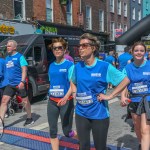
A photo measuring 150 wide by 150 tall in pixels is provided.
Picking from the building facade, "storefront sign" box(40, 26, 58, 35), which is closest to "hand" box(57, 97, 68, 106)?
"storefront sign" box(40, 26, 58, 35)

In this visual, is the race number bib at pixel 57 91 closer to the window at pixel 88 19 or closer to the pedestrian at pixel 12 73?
the pedestrian at pixel 12 73

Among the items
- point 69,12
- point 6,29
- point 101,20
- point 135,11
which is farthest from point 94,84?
point 135,11

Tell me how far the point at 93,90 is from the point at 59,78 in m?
1.35

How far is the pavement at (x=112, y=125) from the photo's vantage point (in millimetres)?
5892

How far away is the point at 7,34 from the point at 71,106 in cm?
1299

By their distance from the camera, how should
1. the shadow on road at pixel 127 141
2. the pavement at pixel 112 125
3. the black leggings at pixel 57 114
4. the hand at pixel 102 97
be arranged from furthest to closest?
1. the pavement at pixel 112 125
2. the shadow on road at pixel 127 141
3. the black leggings at pixel 57 114
4. the hand at pixel 102 97

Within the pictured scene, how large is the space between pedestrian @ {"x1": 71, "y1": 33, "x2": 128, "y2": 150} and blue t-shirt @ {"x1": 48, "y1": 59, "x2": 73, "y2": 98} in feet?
3.86

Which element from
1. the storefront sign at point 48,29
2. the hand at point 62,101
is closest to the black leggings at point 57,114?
the hand at point 62,101

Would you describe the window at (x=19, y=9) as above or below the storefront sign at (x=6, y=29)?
above

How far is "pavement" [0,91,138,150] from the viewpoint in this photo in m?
5.89

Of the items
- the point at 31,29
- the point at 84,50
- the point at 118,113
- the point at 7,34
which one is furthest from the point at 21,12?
the point at 84,50

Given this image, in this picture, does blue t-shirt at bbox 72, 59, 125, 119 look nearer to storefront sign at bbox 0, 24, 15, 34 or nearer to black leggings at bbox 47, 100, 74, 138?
black leggings at bbox 47, 100, 74, 138

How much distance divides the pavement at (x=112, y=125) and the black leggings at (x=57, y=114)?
3.58 feet

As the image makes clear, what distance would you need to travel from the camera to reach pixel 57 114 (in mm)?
4883
